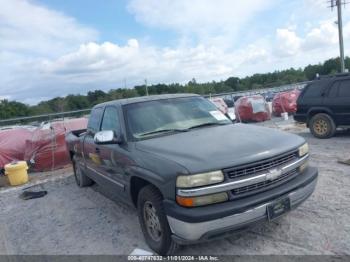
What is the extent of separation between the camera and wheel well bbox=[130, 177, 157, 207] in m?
4.02

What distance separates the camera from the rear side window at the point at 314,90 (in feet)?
33.2

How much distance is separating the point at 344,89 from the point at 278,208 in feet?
24.2

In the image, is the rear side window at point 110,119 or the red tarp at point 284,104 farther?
the red tarp at point 284,104

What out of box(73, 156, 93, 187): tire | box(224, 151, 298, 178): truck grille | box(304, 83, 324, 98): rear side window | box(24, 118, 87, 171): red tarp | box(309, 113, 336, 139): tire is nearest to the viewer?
box(224, 151, 298, 178): truck grille

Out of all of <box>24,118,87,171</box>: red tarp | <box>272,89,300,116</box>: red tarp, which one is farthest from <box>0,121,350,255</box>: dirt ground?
<box>272,89,300,116</box>: red tarp

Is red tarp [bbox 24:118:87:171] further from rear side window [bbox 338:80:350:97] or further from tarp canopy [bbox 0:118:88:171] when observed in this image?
rear side window [bbox 338:80:350:97]

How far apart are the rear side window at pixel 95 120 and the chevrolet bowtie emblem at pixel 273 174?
3155 mm

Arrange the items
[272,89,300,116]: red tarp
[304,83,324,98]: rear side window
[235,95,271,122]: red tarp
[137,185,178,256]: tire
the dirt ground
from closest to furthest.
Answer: [137,185,178,256]: tire < the dirt ground < [304,83,324,98]: rear side window < [235,95,271,122]: red tarp < [272,89,300,116]: red tarp

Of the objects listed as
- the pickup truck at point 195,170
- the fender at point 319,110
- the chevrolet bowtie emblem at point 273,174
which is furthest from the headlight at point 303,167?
the fender at point 319,110

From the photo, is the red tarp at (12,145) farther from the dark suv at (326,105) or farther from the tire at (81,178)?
the dark suv at (326,105)

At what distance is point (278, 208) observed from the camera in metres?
3.46

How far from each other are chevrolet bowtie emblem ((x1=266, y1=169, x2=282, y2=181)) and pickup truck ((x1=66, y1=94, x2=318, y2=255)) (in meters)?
0.01

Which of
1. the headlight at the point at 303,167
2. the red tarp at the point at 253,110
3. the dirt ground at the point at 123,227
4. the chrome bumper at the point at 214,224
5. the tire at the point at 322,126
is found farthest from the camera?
the red tarp at the point at 253,110

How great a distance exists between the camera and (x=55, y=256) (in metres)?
4.27
